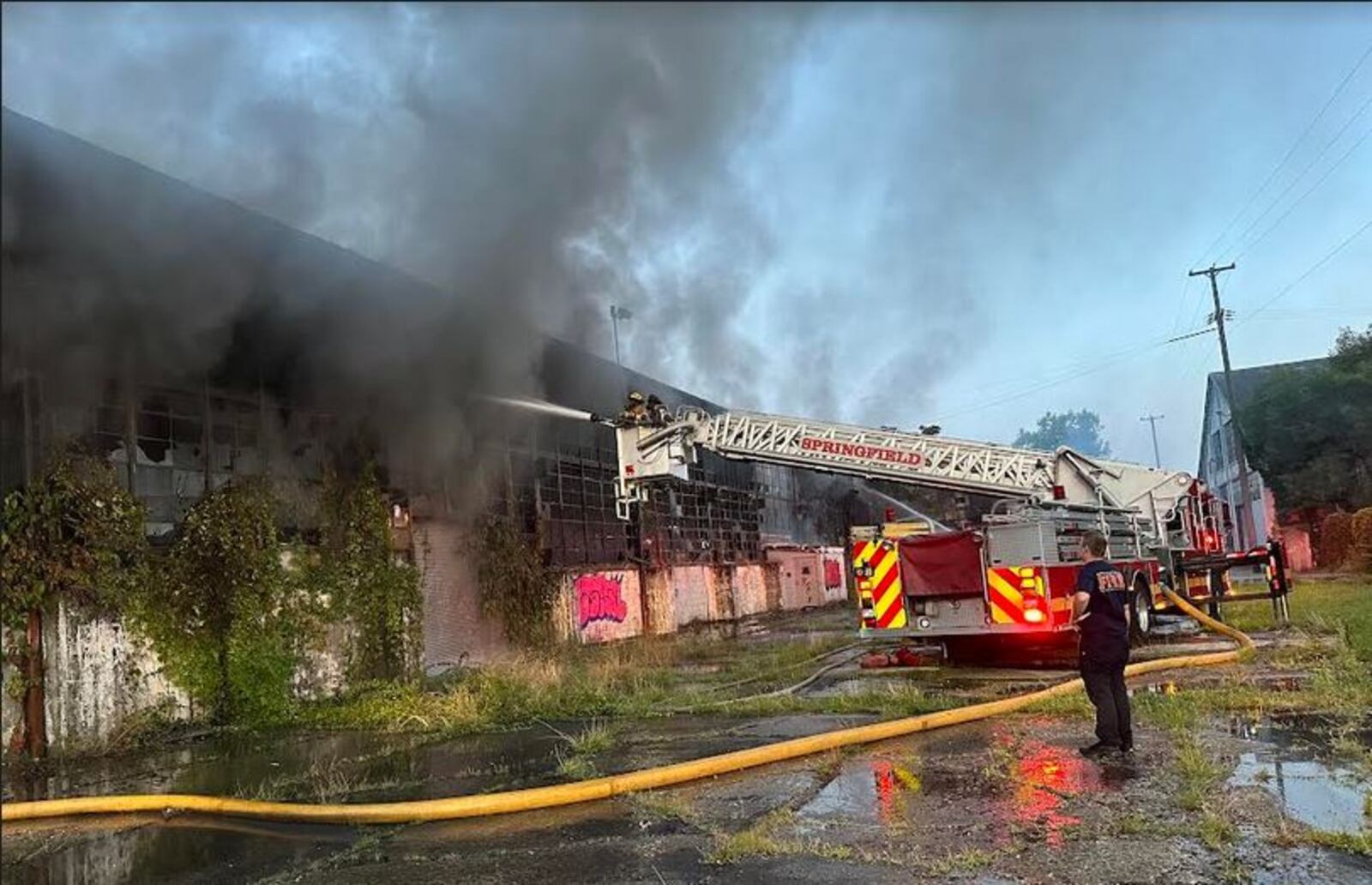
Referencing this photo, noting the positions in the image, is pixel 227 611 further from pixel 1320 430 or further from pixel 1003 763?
pixel 1320 430

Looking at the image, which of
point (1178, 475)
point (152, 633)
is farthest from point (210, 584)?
point (1178, 475)

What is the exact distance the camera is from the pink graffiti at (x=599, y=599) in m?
13.9

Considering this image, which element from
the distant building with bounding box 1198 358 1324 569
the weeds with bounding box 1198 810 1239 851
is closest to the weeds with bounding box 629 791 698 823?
the weeds with bounding box 1198 810 1239 851

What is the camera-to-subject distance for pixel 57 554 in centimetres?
721

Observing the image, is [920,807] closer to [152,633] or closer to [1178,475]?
[152,633]

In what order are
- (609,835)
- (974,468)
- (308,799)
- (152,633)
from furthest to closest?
(974,468)
(152,633)
(308,799)
(609,835)

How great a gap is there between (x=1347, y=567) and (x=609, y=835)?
80.5 feet

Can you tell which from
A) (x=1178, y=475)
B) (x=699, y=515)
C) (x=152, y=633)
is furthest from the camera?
(x=699, y=515)

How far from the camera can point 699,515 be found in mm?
19156

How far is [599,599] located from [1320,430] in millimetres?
24364

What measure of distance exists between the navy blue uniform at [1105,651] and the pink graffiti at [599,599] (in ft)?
31.1

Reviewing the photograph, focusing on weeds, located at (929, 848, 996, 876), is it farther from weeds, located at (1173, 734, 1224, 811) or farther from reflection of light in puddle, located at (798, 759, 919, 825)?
weeds, located at (1173, 734, 1224, 811)

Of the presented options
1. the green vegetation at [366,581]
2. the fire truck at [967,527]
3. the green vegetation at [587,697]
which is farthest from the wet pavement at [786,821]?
the green vegetation at [366,581]

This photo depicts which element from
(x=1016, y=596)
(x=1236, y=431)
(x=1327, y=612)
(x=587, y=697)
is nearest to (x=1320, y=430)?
(x=1236, y=431)
